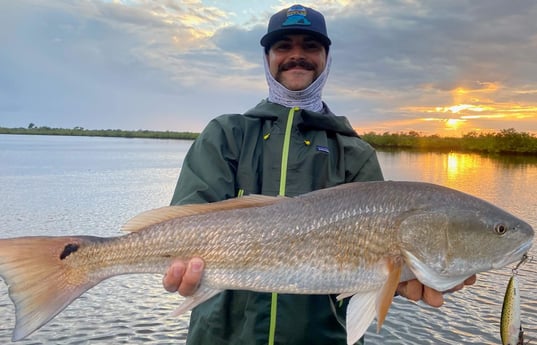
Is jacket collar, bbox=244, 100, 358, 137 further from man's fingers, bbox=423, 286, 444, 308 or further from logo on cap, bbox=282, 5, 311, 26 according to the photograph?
man's fingers, bbox=423, 286, 444, 308

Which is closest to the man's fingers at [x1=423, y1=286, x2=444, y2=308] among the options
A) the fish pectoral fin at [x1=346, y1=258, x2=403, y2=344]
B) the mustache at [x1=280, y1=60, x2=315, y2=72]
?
the fish pectoral fin at [x1=346, y1=258, x2=403, y2=344]

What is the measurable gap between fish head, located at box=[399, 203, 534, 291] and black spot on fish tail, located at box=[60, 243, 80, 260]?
2.01 meters

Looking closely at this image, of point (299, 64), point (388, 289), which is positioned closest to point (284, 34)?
point (299, 64)

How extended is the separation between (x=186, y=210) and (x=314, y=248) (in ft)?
2.80

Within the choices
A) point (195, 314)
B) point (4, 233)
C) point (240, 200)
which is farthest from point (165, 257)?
point (4, 233)

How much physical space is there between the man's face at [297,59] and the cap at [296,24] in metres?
0.07

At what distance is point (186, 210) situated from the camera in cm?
309

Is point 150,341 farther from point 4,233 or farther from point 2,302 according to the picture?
point 4,233

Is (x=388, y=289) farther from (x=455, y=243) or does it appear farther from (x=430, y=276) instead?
(x=455, y=243)

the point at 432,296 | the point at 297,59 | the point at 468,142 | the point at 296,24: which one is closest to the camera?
the point at 432,296

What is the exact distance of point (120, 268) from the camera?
9.77 feet

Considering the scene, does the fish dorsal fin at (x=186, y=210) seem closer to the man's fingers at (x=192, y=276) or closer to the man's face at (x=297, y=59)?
the man's fingers at (x=192, y=276)

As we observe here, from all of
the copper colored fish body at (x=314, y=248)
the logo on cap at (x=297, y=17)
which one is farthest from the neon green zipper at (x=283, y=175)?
the logo on cap at (x=297, y=17)

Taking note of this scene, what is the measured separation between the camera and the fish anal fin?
2820mm
